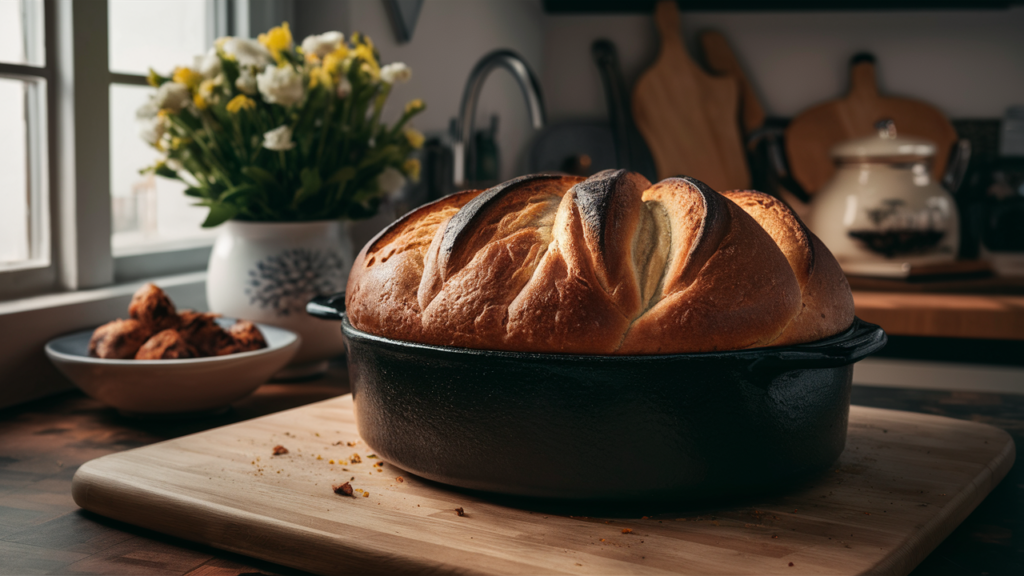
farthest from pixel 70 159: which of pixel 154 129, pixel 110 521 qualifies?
pixel 110 521

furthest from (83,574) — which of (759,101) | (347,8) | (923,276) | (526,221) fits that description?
(759,101)

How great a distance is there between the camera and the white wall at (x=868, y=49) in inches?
104

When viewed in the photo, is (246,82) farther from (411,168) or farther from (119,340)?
(119,340)

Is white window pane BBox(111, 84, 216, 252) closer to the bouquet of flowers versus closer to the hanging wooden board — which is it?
the bouquet of flowers

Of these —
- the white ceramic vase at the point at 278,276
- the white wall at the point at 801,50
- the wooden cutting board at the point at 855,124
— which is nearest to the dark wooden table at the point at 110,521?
the white ceramic vase at the point at 278,276

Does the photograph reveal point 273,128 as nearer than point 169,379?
No

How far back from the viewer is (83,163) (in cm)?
133

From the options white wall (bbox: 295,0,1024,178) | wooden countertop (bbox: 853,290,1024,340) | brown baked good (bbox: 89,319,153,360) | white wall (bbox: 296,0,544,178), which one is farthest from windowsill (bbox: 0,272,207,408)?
wooden countertop (bbox: 853,290,1024,340)

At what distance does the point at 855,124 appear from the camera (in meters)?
2.71

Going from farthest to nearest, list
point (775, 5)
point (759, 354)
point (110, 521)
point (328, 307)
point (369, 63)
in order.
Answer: point (775, 5)
point (369, 63)
point (328, 307)
point (110, 521)
point (759, 354)

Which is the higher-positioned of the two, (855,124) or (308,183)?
(855,124)

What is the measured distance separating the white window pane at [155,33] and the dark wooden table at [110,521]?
0.63m

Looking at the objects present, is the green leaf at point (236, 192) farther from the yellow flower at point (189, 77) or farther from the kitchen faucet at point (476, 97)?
the kitchen faucet at point (476, 97)

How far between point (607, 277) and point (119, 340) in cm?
66
